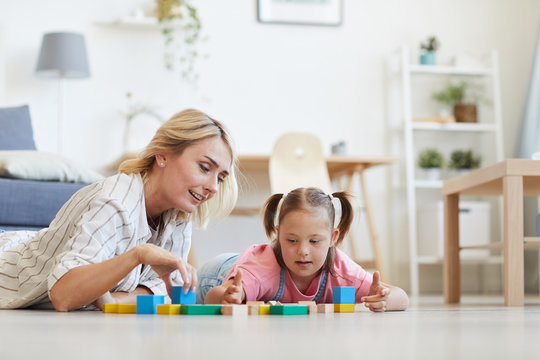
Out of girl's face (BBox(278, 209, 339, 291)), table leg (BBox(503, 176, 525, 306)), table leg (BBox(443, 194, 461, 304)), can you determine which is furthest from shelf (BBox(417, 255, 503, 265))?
girl's face (BBox(278, 209, 339, 291))

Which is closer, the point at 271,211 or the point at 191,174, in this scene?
the point at 191,174

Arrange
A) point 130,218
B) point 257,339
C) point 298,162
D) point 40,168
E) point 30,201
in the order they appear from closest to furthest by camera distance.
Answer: point 257,339 → point 130,218 → point 30,201 → point 40,168 → point 298,162

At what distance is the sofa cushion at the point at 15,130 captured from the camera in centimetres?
348

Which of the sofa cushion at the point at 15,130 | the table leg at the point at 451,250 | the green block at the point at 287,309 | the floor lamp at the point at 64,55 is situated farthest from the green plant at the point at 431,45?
the green block at the point at 287,309

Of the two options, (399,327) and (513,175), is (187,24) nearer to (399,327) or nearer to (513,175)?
(513,175)

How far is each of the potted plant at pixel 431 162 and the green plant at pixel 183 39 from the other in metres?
1.60

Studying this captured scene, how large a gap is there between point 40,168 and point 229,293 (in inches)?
58.4

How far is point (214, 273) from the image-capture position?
2580 millimetres

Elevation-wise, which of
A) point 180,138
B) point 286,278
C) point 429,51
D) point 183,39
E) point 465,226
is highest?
point 183,39

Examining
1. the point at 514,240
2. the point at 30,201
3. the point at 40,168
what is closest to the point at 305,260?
the point at 514,240

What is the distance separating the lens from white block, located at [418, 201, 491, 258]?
469cm

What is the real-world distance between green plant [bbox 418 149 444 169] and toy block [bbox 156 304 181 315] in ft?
12.0

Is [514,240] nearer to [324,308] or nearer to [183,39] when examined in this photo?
[324,308]

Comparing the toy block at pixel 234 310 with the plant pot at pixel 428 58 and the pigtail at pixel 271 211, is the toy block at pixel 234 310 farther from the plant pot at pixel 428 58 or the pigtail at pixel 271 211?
the plant pot at pixel 428 58
